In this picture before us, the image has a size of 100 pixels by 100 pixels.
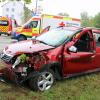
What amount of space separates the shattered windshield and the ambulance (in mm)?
15332

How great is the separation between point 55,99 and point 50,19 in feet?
69.2

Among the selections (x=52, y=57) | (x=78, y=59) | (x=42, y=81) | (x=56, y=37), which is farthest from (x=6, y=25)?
(x=42, y=81)

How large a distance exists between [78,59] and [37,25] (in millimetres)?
18116

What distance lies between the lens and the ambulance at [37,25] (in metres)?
25.7

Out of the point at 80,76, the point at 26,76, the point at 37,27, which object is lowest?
the point at 37,27

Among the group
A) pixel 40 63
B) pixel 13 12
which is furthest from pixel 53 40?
pixel 13 12

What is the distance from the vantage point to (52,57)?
8164mm

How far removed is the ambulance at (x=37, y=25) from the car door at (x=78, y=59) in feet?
51.4

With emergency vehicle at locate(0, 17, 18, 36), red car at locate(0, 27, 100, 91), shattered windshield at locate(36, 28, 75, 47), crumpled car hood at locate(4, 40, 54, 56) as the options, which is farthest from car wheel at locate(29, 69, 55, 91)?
emergency vehicle at locate(0, 17, 18, 36)

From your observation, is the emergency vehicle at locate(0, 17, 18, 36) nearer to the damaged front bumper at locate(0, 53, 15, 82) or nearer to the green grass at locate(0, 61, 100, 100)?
the green grass at locate(0, 61, 100, 100)

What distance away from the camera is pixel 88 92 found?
8055 millimetres

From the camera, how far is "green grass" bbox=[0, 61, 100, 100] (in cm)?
741

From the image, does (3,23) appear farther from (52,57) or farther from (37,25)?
(52,57)

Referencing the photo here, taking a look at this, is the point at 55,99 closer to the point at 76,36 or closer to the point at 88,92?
the point at 88,92
